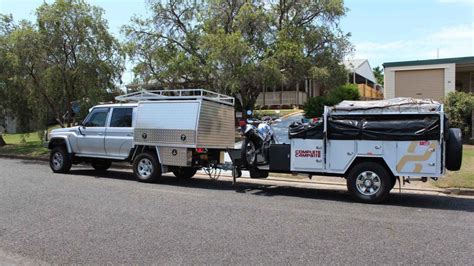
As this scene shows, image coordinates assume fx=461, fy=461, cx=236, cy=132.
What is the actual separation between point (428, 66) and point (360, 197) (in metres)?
20.4

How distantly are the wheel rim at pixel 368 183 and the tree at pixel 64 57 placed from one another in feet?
45.1

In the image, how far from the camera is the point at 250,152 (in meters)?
11.2

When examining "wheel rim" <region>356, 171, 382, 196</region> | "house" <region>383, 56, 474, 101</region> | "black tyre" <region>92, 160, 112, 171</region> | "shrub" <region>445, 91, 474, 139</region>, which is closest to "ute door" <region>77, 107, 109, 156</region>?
"black tyre" <region>92, 160, 112, 171</region>

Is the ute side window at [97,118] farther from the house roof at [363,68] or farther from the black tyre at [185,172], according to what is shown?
the house roof at [363,68]

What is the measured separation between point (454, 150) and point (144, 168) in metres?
7.62

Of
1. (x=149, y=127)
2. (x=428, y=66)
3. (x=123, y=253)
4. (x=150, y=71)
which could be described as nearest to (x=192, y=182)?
(x=149, y=127)

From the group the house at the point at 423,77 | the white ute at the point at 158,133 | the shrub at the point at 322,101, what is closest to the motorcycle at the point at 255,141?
the white ute at the point at 158,133

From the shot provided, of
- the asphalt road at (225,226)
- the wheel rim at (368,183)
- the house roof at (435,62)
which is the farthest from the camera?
the house roof at (435,62)

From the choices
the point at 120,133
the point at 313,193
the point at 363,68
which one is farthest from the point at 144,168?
the point at 363,68

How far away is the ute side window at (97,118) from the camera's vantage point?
13482 mm

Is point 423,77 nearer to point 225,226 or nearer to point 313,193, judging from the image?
point 313,193

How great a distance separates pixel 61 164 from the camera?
46.6 feet

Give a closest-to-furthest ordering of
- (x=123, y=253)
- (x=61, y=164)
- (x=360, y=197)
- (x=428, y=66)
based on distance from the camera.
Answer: (x=123, y=253), (x=360, y=197), (x=61, y=164), (x=428, y=66)

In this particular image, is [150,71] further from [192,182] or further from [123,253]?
[123,253]
